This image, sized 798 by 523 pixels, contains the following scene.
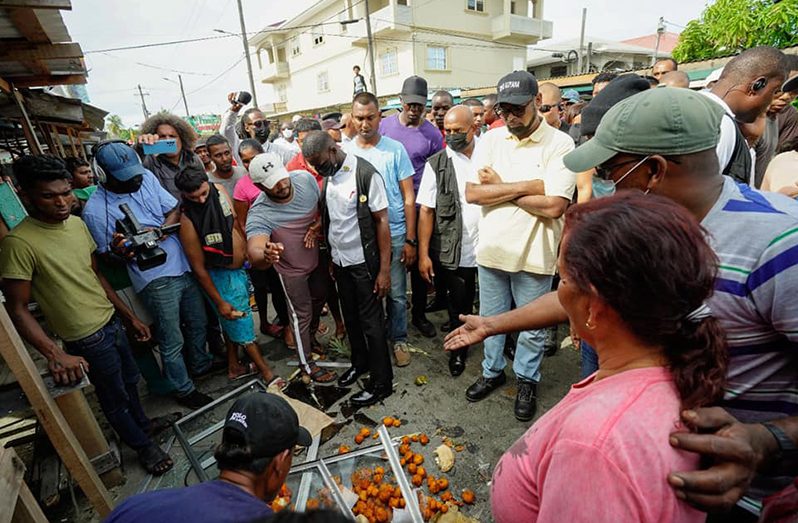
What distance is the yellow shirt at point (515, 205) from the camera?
2.69 meters

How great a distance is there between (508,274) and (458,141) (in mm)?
1360

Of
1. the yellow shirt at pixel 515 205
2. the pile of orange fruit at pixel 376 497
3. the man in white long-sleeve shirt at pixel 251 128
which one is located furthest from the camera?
the man in white long-sleeve shirt at pixel 251 128

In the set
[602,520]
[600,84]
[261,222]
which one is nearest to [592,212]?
[602,520]

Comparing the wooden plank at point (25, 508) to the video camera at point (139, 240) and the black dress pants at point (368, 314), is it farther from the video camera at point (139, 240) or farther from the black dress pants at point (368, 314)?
the black dress pants at point (368, 314)

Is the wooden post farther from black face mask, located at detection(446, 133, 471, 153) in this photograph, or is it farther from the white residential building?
the white residential building

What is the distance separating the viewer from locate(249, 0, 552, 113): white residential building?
69.4 feet

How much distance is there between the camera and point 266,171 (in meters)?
3.03

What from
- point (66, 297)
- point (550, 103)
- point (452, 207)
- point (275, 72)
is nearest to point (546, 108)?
point (550, 103)

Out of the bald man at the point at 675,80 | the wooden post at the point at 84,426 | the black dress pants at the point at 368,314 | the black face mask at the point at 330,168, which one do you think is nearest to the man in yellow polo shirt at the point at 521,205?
the black dress pants at the point at 368,314

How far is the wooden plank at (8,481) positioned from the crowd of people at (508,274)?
2.58 ft

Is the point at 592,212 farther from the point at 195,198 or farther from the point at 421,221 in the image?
the point at 195,198

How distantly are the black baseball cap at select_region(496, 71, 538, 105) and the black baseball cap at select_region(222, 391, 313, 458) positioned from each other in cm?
247

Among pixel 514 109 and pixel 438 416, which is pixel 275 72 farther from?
pixel 438 416

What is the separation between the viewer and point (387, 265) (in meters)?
3.34
